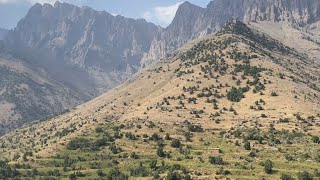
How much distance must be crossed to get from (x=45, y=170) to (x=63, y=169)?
7.29m

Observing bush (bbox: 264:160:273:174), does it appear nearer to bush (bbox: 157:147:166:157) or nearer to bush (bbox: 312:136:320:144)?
bush (bbox: 312:136:320:144)

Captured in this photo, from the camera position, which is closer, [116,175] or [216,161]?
[216,161]

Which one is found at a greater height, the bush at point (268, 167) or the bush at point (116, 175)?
the bush at point (268, 167)

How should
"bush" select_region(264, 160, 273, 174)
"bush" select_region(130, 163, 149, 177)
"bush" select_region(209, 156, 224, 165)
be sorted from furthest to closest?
"bush" select_region(130, 163, 149, 177), "bush" select_region(209, 156, 224, 165), "bush" select_region(264, 160, 273, 174)

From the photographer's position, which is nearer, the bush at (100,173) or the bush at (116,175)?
the bush at (116,175)

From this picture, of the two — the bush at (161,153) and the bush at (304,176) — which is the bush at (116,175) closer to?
the bush at (161,153)

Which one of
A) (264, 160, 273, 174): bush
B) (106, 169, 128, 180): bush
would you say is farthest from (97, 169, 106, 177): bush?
(264, 160, 273, 174): bush

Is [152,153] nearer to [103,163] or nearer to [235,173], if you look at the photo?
[103,163]

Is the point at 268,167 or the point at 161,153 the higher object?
the point at 161,153

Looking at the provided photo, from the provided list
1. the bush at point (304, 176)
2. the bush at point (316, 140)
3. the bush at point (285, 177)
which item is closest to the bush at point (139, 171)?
the bush at point (285, 177)

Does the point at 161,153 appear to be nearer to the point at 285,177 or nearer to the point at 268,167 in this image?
the point at 268,167

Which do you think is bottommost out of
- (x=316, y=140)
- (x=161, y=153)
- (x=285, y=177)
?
(x=285, y=177)

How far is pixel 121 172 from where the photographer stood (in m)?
173

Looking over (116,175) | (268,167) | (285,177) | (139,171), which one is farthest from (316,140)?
(116,175)
